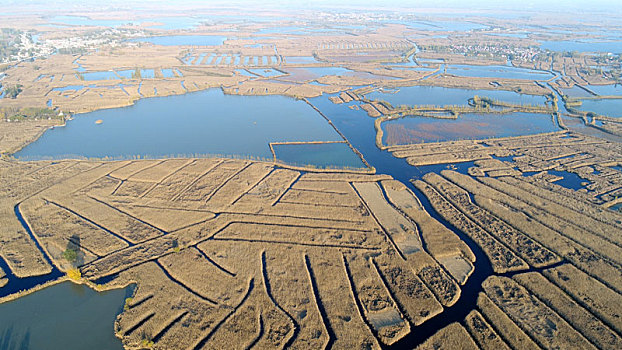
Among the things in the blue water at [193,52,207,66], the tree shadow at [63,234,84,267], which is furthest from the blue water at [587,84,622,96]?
the blue water at [193,52,207,66]

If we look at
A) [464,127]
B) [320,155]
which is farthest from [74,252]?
[464,127]

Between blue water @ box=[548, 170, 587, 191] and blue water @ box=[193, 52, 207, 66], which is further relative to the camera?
blue water @ box=[193, 52, 207, 66]

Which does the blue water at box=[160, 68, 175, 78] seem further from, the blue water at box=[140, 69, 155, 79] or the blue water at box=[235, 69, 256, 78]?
the blue water at box=[235, 69, 256, 78]

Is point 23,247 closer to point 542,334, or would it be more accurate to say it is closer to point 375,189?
point 375,189

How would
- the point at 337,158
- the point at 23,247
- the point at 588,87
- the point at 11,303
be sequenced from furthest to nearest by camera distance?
the point at 588,87 < the point at 337,158 < the point at 23,247 < the point at 11,303

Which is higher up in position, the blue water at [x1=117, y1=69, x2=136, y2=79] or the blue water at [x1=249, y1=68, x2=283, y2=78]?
the blue water at [x1=249, y1=68, x2=283, y2=78]

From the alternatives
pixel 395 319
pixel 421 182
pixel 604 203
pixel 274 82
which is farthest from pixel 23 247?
pixel 274 82
